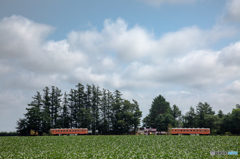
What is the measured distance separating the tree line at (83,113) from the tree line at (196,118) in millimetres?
13312

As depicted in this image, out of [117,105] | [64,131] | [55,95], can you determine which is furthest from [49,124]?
[117,105]

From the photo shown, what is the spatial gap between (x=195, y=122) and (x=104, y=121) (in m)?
34.3

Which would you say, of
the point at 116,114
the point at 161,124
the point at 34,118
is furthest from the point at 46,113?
the point at 161,124

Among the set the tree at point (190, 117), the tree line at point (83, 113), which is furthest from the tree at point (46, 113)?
the tree at point (190, 117)

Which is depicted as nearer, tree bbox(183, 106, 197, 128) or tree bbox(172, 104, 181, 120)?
tree bbox(183, 106, 197, 128)

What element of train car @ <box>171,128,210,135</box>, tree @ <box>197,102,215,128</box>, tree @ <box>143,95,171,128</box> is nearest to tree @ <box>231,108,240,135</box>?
train car @ <box>171,128,210,135</box>

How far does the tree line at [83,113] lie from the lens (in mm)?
63938

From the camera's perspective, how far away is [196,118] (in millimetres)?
82750

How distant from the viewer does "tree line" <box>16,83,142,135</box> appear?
63.9 meters

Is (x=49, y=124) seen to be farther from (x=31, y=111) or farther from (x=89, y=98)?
(x=89, y=98)

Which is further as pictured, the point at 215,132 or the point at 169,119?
the point at 169,119

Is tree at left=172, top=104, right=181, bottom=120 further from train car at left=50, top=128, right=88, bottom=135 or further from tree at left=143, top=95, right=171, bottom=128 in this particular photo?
train car at left=50, top=128, right=88, bottom=135

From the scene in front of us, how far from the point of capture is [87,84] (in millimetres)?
74625

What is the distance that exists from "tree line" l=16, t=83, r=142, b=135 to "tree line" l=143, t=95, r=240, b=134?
43.7 feet
